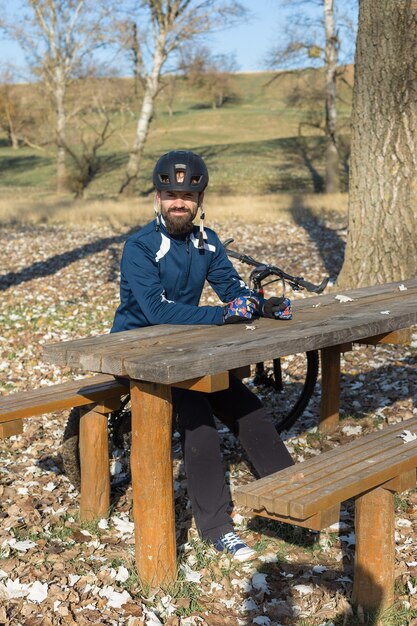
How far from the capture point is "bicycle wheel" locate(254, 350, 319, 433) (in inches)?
240

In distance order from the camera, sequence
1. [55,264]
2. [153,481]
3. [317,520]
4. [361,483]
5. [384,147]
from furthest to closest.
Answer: [55,264], [384,147], [153,481], [361,483], [317,520]

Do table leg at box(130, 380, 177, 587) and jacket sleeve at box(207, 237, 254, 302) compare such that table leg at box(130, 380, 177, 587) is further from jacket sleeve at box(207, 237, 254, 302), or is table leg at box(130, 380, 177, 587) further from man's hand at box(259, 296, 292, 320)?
jacket sleeve at box(207, 237, 254, 302)

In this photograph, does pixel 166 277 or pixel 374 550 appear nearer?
pixel 374 550

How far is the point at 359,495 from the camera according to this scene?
3514 millimetres

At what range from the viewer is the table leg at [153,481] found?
147 inches

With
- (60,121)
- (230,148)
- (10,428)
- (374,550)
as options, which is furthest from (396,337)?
(230,148)

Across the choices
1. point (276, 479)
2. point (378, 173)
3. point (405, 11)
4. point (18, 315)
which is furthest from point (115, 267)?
point (276, 479)

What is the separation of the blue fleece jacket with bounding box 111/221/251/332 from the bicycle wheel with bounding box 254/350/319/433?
4.85 feet

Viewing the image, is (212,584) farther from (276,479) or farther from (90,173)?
(90,173)

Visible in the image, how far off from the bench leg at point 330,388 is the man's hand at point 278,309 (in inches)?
51.7

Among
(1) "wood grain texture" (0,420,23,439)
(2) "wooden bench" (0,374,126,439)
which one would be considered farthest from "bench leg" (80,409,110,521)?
(1) "wood grain texture" (0,420,23,439)

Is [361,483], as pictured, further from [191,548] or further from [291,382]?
[291,382]

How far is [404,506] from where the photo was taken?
15.8 feet

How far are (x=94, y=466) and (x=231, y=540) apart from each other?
1.00 metres
